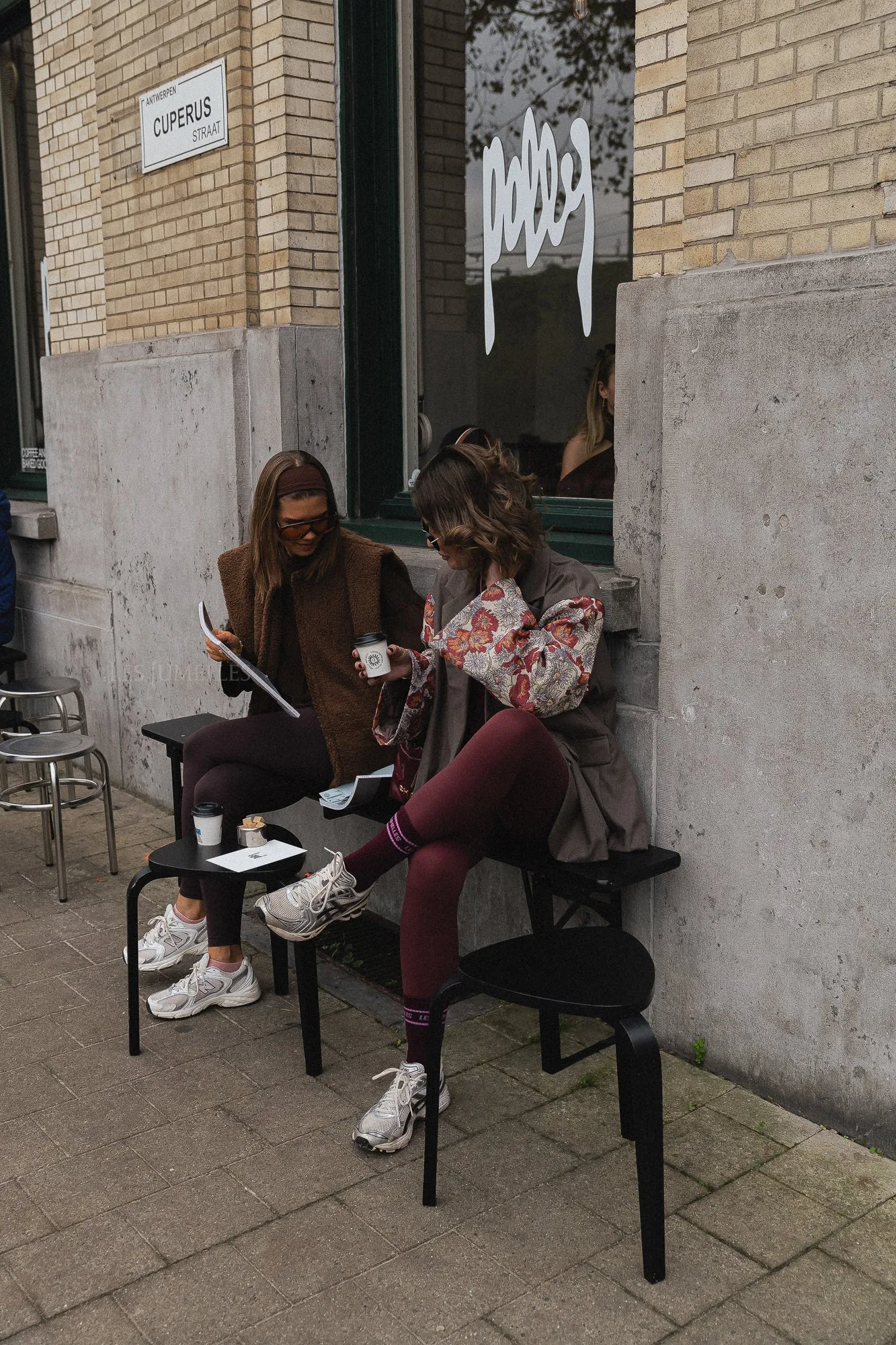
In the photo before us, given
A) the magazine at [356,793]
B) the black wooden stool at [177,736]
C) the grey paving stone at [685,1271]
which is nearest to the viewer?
the grey paving stone at [685,1271]

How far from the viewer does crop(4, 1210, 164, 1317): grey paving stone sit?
8.46 feet

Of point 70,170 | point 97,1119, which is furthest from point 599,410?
point 70,170

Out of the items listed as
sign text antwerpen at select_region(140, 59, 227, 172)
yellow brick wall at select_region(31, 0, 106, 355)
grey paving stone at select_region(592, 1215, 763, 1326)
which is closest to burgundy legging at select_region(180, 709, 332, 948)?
grey paving stone at select_region(592, 1215, 763, 1326)

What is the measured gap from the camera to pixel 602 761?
3350 mm

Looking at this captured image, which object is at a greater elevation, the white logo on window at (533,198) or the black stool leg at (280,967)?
the white logo on window at (533,198)

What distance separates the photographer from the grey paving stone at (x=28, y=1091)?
3326mm

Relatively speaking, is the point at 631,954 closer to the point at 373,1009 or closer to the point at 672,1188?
the point at 672,1188

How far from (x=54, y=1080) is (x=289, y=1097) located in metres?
0.68

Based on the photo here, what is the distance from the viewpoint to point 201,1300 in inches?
100

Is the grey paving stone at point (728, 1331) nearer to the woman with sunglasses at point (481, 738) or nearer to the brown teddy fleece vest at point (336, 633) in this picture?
the woman with sunglasses at point (481, 738)

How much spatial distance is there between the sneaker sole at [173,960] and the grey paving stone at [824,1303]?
2.05 metres

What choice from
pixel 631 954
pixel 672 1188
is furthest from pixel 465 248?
pixel 672 1188

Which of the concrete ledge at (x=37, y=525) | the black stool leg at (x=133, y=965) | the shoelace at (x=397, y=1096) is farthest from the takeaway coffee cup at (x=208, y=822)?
the concrete ledge at (x=37, y=525)

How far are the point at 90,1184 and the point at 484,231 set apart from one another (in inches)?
136
